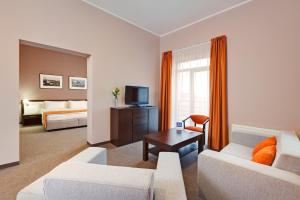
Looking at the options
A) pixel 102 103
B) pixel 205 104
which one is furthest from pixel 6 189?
pixel 205 104

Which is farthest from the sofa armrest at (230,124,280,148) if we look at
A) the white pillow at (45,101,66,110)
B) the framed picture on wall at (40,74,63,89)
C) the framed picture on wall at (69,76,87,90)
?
the framed picture on wall at (40,74,63,89)

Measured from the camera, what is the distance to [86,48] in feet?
10.6

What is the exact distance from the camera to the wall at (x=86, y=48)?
239 cm

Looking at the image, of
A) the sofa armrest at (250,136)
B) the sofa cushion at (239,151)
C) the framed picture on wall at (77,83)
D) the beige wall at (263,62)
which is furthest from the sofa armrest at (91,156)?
the framed picture on wall at (77,83)

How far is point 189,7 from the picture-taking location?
327cm

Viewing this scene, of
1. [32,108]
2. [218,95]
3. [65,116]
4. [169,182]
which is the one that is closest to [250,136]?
[218,95]

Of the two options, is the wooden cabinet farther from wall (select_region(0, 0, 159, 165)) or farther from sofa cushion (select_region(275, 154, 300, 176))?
sofa cushion (select_region(275, 154, 300, 176))

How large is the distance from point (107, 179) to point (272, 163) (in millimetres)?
1562

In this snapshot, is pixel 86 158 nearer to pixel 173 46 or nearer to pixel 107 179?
pixel 107 179

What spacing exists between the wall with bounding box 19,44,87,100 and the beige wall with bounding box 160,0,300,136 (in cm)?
592

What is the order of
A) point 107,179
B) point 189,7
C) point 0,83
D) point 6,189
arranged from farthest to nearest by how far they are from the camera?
1. point 189,7
2. point 0,83
3. point 6,189
4. point 107,179

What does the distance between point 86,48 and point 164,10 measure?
6.48 ft

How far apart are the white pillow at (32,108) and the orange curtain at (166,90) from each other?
15.6 ft

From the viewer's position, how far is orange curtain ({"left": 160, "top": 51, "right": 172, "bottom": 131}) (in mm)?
4461
